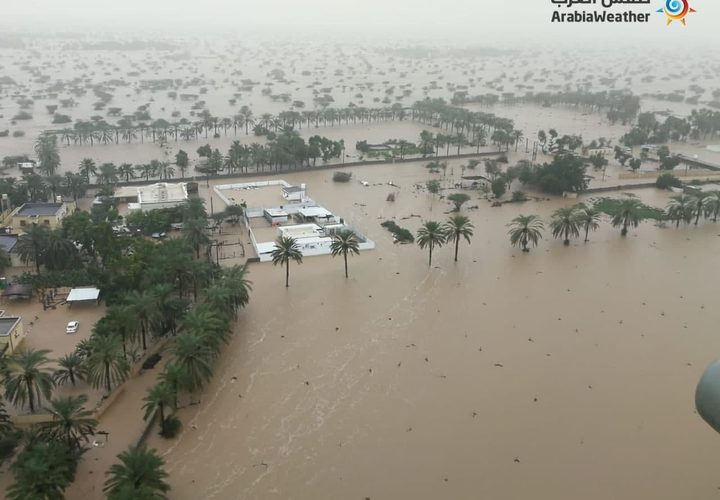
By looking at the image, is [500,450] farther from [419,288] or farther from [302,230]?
[302,230]

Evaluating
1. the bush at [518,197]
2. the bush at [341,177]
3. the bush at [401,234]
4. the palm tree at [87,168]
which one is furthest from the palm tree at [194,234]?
the bush at [518,197]

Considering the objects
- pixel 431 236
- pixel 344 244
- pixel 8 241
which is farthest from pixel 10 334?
pixel 431 236

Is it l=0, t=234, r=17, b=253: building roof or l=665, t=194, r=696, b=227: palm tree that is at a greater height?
l=665, t=194, r=696, b=227: palm tree

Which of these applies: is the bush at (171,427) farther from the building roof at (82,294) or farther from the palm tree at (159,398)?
the building roof at (82,294)

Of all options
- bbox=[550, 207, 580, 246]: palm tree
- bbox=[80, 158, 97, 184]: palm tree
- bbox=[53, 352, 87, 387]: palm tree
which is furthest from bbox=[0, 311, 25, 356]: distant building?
bbox=[550, 207, 580, 246]: palm tree

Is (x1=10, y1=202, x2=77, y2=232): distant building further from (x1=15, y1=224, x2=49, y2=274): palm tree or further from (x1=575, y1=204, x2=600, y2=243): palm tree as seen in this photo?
(x1=575, y1=204, x2=600, y2=243): palm tree
